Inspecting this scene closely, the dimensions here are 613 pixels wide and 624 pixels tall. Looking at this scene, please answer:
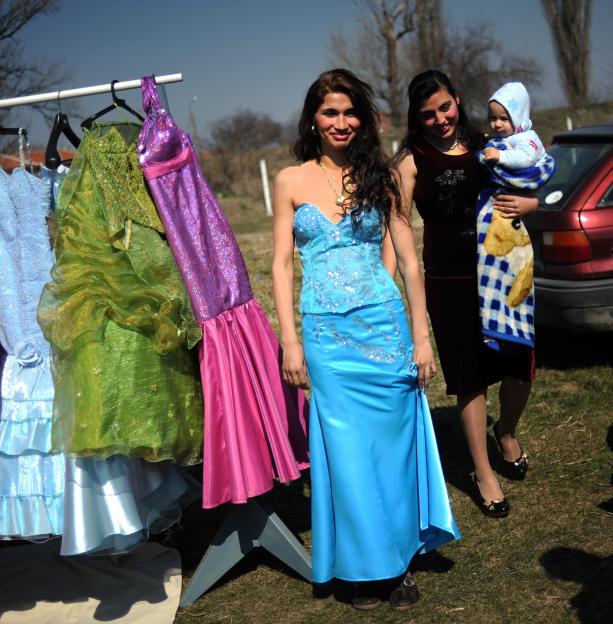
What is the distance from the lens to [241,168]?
1089 inches

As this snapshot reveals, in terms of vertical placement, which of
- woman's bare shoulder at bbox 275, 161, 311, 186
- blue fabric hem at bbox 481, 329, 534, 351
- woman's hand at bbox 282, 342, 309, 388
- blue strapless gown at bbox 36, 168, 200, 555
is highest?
woman's bare shoulder at bbox 275, 161, 311, 186

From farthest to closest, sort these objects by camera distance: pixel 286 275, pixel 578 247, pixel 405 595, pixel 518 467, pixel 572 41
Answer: pixel 572 41, pixel 578 247, pixel 518 467, pixel 405 595, pixel 286 275

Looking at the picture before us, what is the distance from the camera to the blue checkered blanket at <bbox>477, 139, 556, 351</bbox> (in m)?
3.90

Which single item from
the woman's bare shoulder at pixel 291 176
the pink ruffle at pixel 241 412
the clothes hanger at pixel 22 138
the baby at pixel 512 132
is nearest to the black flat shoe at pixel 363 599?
the pink ruffle at pixel 241 412

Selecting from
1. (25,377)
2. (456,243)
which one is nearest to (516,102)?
(456,243)

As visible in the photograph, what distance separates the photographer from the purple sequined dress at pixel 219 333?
3.39m

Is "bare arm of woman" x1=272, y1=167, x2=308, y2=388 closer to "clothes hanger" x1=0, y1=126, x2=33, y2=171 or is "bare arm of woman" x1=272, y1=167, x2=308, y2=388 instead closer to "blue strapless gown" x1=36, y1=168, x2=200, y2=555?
"blue strapless gown" x1=36, y1=168, x2=200, y2=555

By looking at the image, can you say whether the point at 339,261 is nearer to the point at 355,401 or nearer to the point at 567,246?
the point at 355,401

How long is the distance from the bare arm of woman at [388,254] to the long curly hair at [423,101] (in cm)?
69

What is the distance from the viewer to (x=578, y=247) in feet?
18.7

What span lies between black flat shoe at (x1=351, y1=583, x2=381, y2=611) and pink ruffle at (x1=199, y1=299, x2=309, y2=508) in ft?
1.91

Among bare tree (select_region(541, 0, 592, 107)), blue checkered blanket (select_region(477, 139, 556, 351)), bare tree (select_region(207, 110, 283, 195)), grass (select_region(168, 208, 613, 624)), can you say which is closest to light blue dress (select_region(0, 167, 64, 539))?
grass (select_region(168, 208, 613, 624))

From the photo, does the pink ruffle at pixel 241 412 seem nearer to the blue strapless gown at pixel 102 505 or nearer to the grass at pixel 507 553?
the blue strapless gown at pixel 102 505

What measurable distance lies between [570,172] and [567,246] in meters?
0.71
